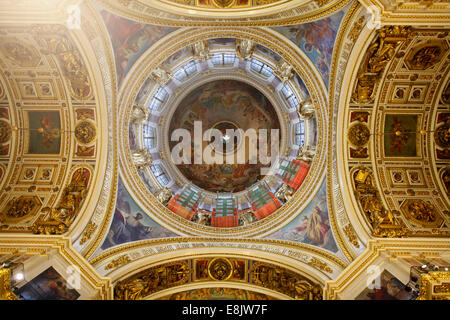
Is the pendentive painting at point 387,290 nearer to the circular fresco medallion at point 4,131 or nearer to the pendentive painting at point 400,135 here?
the pendentive painting at point 400,135

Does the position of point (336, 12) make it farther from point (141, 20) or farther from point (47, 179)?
point (47, 179)

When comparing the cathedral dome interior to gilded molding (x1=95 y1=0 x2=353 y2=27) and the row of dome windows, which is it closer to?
gilded molding (x1=95 y1=0 x2=353 y2=27)

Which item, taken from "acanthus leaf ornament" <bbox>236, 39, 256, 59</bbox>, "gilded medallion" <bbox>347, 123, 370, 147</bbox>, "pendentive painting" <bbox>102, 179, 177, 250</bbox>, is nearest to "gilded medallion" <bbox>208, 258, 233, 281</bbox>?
"pendentive painting" <bbox>102, 179, 177, 250</bbox>

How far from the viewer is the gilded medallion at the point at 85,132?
14.1 metres

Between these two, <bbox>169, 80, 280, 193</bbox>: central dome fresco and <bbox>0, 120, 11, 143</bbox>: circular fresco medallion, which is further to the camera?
<bbox>169, 80, 280, 193</bbox>: central dome fresco

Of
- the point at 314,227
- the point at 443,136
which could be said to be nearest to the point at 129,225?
the point at 314,227

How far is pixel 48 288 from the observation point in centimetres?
→ 1064

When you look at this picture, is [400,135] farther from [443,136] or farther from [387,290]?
[387,290]

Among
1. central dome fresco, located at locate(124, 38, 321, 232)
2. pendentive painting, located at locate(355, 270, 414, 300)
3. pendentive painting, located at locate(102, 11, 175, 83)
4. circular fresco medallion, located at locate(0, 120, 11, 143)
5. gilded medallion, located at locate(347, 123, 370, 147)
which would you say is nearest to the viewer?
pendentive painting, located at locate(355, 270, 414, 300)

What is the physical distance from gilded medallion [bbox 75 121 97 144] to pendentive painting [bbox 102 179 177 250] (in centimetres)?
281

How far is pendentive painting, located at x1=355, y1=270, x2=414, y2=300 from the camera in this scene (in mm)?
10055

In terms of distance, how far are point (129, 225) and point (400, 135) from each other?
15.0 m
